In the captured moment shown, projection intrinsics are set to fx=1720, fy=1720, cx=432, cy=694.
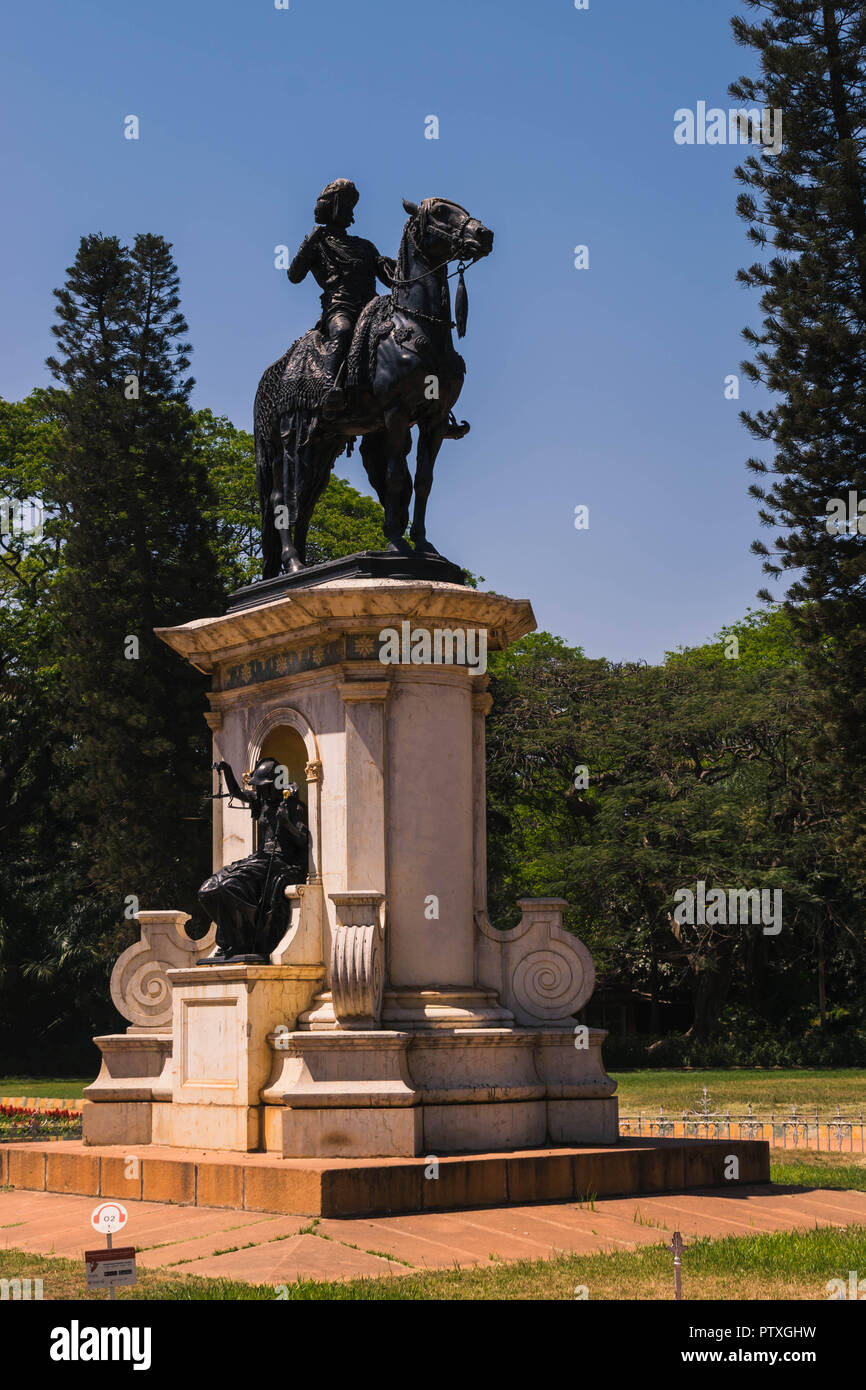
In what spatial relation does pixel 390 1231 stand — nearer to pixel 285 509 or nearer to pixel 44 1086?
pixel 285 509

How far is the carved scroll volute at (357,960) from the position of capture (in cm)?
1194

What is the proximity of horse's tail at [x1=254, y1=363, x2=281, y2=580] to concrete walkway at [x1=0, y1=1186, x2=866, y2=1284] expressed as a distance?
19.7 ft

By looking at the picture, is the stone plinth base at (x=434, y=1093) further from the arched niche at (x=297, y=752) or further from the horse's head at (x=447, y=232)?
the horse's head at (x=447, y=232)

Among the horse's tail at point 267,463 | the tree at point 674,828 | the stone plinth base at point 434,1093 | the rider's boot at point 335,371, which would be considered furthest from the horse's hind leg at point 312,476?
the tree at point 674,828

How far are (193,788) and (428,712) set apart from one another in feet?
74.7

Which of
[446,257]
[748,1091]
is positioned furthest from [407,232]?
[748,1091]

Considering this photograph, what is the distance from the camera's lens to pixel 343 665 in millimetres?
12984

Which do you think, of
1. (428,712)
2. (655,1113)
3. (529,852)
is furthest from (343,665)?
(529,852)

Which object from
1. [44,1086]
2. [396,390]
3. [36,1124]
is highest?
[396,390]

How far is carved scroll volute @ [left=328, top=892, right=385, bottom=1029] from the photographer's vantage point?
11938mm

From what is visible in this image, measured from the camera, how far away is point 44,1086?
35781 millimetres

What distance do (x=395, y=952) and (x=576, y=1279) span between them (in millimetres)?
4195

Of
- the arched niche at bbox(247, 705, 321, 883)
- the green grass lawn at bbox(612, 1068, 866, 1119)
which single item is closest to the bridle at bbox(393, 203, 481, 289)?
the arched niche at bbox(247, 705, 321, 883)
